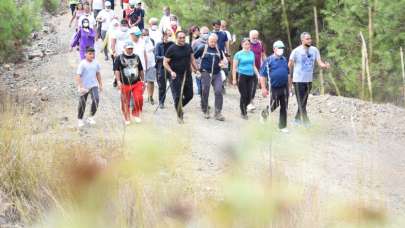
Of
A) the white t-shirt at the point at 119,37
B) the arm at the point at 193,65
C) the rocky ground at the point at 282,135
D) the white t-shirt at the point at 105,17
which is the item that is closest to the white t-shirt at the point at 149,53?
the white t-shirt at the point at 119,37

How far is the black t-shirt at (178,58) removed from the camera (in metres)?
10.7

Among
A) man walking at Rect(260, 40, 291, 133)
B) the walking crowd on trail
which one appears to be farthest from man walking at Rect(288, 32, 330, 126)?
man walking at Rect(260, 40, 291, 133)

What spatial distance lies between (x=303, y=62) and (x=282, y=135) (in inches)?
293

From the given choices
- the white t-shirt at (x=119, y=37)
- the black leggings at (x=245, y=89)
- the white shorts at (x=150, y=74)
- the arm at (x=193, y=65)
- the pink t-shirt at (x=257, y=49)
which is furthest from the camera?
the white t-shirt at (x=119, y=37)

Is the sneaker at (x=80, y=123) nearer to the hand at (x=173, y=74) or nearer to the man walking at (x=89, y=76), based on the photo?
the man walking at (x=89, y=76)

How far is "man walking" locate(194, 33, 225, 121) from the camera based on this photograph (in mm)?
11094

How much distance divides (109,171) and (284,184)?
0.72m

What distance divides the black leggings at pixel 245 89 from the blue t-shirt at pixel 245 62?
0.32 ft

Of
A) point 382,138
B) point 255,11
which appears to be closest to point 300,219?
point 382,138

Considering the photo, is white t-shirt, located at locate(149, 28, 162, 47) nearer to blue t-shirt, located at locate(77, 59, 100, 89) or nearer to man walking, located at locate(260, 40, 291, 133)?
blue t-shirt, located at locate(77, 59, 100, 89)

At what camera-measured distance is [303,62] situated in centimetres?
1079

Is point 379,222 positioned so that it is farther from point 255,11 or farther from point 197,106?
point 255,11

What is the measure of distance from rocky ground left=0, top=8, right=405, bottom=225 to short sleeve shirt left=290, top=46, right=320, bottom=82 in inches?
32.6

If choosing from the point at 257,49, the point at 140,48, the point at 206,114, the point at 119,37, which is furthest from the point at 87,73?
the point at 257,49
